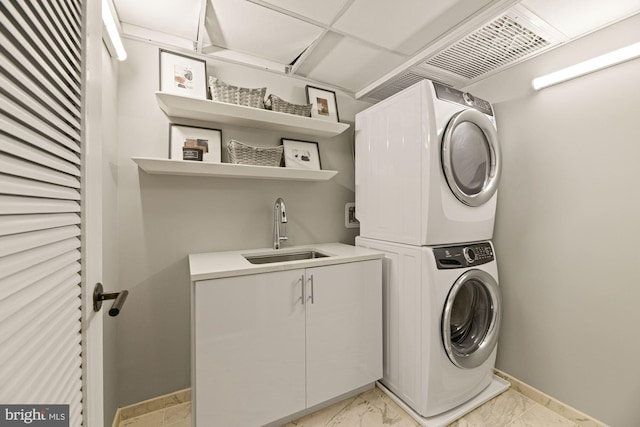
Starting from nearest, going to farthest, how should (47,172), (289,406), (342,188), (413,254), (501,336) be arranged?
1. (47,172)
2. (289,406)
3. (413,254)
4. (501,336)
5. (342,188)

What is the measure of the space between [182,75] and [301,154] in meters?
0.94

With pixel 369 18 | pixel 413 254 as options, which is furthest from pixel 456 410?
pixel 369 18

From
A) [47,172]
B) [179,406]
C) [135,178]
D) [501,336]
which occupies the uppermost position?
[135,178]

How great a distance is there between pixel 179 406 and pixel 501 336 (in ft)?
7.71

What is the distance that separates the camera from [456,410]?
62.9 inches

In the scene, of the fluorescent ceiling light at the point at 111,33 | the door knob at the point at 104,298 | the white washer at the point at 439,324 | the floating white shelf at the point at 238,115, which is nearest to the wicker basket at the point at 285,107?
the floating white shelf at the point at 238,115

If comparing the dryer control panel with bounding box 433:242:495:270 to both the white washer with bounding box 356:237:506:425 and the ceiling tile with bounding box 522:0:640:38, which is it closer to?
the white washer with bounding box 356:237:506:425

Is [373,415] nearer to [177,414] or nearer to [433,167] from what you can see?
[177,414]

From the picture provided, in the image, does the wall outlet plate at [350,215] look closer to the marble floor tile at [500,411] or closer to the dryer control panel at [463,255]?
the dryer control panel at [463,255]

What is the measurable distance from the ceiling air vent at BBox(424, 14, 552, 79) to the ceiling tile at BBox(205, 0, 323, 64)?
911 mm

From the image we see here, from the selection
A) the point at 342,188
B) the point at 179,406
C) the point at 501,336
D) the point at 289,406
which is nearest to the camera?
the point at 289,406

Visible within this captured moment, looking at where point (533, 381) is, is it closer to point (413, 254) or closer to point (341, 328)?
point (413, 254)

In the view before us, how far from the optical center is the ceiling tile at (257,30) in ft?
4.71

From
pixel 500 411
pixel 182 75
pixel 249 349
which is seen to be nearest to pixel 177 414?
pixel 249 349
